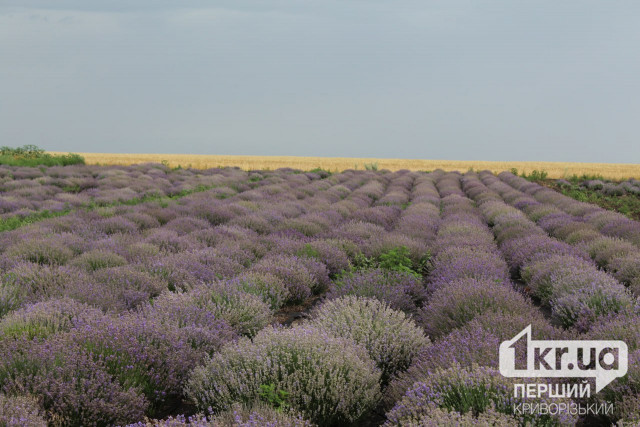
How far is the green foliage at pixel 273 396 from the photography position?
2.85 meters

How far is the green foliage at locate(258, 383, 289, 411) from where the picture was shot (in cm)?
285

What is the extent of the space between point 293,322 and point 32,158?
1041 inches

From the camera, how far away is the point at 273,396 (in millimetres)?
2867

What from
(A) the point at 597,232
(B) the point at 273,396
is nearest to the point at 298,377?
(B) the point at 273,396

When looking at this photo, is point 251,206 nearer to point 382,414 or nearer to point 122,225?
point 122,225

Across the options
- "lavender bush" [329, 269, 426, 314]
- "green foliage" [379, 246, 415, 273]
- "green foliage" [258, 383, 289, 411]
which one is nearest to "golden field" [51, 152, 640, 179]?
"green foliage" [379, 246, 415, 273]

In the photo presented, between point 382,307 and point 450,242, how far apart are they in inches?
150

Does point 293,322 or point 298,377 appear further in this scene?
point 293,322

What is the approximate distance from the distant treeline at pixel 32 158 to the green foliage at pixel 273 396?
25.1 meters

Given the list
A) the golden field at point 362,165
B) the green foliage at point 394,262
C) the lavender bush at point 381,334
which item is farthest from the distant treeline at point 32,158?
the lavender bush at point 381,334

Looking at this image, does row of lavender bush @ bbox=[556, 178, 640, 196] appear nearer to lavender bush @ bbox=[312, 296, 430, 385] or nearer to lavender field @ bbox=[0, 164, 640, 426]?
lavender field @ bbox=[0, 164, 640, 426]

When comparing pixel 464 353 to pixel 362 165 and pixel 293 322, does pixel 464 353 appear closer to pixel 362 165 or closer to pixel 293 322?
pixel 293 322

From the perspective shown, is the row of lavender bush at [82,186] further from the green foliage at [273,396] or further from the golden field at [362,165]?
the green foliage at [273,396]

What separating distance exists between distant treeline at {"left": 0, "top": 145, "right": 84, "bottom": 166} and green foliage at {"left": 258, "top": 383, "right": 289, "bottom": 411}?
25.1 m
